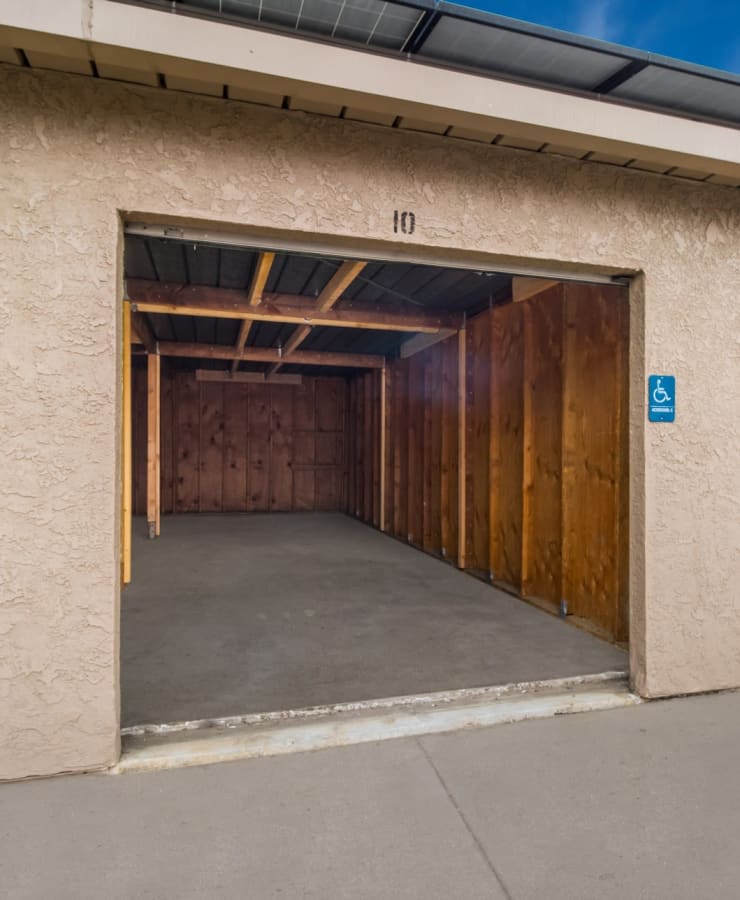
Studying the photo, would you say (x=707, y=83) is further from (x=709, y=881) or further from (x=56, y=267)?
(x=709, y=881)

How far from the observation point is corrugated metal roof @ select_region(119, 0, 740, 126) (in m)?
1.52

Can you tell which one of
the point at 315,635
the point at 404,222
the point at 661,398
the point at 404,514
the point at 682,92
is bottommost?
the point at 315,635

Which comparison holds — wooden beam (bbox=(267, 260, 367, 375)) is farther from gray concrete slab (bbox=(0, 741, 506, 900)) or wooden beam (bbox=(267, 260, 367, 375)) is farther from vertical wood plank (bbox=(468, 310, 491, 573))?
gray concrete slab (bbox=(0, 741, 506, 900))

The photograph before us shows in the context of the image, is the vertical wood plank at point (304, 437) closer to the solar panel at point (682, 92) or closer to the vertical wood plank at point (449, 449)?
the vertical wood plank at point (449, 449)

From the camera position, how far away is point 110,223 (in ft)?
5.57

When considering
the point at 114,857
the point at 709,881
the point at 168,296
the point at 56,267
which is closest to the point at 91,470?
the point at 56,267

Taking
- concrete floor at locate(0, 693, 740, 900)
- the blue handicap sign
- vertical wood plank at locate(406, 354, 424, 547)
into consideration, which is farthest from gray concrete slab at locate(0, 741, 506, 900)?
vertical wood plank at locate(406, 354, 424, 547)

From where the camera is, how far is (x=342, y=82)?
1632 mm

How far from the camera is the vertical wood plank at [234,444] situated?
354 inches

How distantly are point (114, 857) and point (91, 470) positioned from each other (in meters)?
1.01

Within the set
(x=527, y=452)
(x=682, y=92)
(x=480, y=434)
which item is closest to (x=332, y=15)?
(x=682, y=92)

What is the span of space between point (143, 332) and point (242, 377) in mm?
3117

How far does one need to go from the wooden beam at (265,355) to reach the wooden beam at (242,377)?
1.56 metres

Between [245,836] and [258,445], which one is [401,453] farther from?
[245,836]
